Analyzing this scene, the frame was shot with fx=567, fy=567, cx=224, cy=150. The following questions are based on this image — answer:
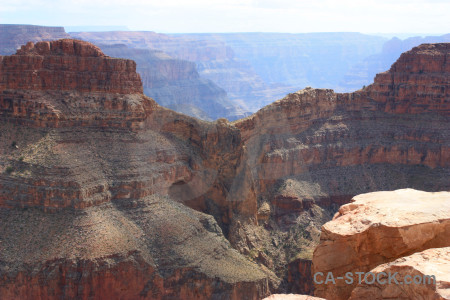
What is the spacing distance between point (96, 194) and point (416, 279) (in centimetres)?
3949

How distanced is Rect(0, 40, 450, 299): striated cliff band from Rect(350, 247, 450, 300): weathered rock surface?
34.1 metres

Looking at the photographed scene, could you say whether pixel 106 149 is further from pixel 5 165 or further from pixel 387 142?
pixel 387 142

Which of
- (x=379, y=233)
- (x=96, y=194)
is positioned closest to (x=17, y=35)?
(x=96, y=194)

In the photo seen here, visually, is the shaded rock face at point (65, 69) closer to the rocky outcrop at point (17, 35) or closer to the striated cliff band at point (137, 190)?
the striated cliff band at point (137, 190)

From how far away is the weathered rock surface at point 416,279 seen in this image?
13211mm

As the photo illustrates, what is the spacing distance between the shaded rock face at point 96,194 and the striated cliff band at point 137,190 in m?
0.11

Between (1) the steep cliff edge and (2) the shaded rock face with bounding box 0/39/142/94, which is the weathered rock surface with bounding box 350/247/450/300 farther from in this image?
(1) the steep cliff edge

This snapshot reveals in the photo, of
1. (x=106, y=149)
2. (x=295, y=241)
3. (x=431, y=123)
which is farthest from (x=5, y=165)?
(x=431, y=123)

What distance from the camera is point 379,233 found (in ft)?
57.0

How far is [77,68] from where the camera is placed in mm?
56031

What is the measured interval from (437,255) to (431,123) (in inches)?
2916

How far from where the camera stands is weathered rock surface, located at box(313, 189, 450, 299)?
16.8 m

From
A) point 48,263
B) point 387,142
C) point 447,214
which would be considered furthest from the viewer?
point 387,142

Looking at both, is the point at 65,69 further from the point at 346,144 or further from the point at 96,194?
the point at 346,144
